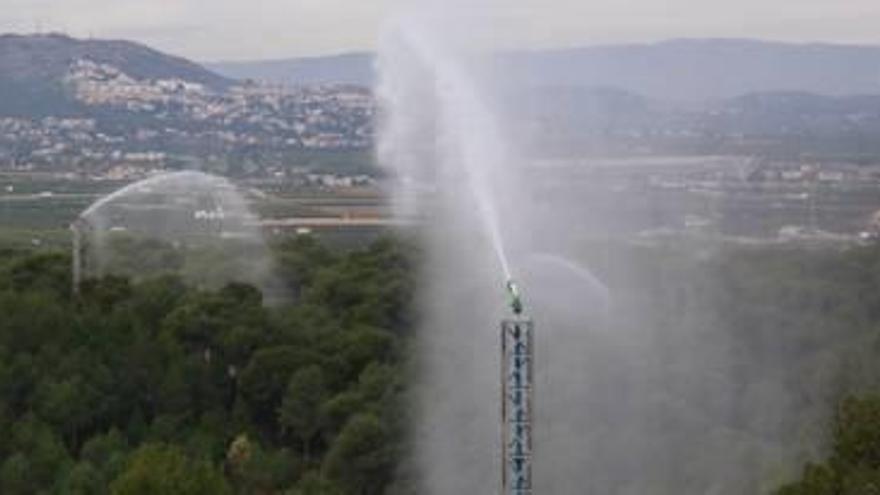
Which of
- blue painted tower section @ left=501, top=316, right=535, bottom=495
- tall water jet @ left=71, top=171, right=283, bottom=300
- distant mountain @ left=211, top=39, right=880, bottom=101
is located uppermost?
distant mountain @ left=211, top=39, right=880, bottom=101

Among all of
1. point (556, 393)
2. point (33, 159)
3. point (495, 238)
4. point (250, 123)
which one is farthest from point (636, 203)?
point (250, 123)

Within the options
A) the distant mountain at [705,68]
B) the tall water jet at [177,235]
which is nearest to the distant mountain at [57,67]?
the tall water jet at [177,235]

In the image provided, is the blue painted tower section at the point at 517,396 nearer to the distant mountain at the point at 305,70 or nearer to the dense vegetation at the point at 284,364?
the dense vegetation at the point at 284,364

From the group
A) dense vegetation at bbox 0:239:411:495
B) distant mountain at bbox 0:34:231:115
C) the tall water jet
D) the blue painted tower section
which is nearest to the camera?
the blue painted tower section

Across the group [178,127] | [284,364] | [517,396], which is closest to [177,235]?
[284,364]

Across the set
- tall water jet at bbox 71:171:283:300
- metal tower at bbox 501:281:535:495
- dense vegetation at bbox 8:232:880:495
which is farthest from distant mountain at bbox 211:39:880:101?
metal tower at bbox 501:281:535:495

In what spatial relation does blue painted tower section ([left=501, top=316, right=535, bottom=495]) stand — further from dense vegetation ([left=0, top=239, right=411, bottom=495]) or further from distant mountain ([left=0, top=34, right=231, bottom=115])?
distant mountain ([left=0, top=34, right=231, bottom=115])
